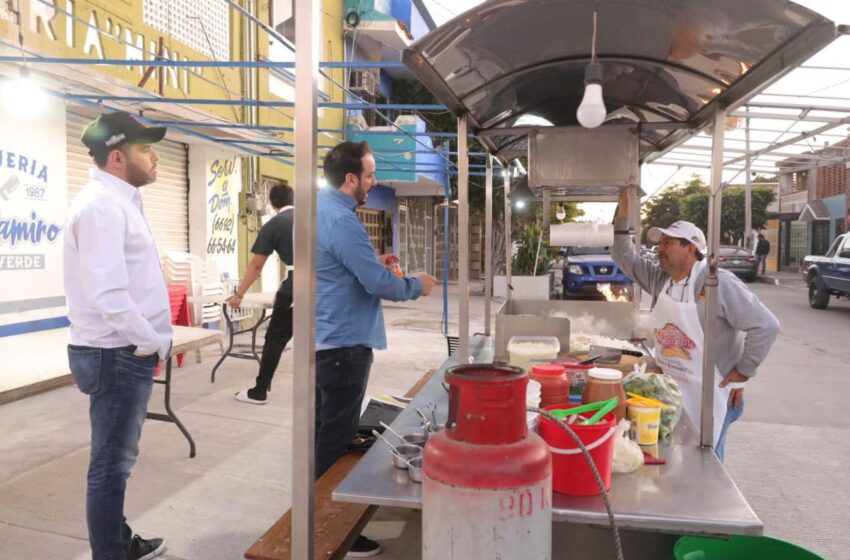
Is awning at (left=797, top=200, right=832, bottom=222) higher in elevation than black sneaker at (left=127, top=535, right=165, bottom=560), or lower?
higher

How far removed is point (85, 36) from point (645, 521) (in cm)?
735

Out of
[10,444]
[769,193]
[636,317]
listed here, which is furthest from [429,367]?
[769,193]

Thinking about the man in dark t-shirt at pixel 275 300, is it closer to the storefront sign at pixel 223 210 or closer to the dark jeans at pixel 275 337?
the dark jeans at pixel 275 337

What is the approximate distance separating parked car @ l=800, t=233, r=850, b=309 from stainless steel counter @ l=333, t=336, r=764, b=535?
13089mm

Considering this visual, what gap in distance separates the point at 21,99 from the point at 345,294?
191 inches

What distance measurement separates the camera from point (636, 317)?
16.1 feet

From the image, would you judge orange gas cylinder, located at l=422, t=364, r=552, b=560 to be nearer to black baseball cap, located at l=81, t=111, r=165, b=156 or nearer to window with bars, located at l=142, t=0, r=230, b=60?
black baseball cap, located at l=81, t=111, r=165, b=156

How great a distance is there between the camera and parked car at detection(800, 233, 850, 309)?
13.1 meters

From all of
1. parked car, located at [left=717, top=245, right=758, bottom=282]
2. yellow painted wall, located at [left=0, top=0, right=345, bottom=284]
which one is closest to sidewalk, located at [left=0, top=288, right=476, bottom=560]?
yellow painted wall, located at [left=0, top=0, right=345, bottom=284]

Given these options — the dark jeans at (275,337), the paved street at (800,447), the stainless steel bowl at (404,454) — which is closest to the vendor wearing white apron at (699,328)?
the paved street at (800,447)

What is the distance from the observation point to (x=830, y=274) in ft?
45.1

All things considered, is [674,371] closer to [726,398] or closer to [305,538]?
[726,398]

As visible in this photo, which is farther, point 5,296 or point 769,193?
point 769,193

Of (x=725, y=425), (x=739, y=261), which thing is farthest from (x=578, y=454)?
(x=739, y=261)
